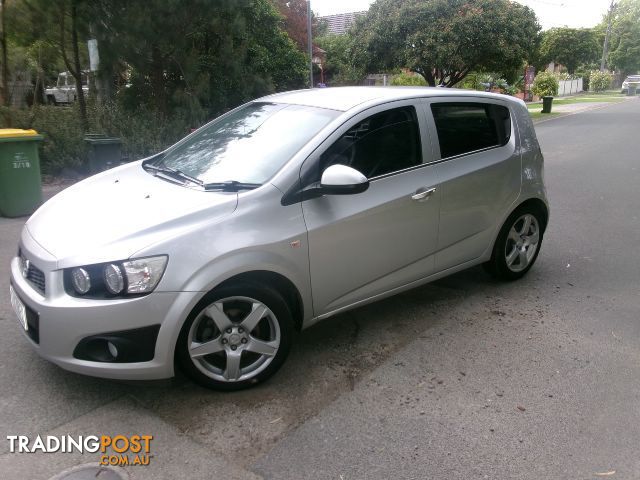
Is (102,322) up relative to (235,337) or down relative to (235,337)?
up

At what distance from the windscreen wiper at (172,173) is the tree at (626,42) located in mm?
85013

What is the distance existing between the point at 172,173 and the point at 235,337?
1.34 m

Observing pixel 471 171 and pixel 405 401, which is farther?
pixel 471 171

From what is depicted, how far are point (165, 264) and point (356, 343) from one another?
5.32 ft

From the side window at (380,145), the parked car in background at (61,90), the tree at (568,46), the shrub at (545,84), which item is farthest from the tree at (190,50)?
the tree at (568,46)

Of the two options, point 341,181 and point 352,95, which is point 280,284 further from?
point 352,95

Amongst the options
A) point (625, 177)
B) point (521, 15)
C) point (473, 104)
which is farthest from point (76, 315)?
point (521, 15)

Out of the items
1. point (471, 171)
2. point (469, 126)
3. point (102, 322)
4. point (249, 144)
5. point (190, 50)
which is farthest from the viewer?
point (190, 50)

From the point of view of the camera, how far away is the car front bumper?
9.25 ft

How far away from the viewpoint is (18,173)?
22.8 ft

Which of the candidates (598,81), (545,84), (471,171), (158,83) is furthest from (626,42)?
(471,171)

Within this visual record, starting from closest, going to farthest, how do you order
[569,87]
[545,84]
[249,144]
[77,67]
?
[249,144] < [77,67] < [545,84] < [569,87]

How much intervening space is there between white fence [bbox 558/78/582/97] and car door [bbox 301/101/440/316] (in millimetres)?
54583

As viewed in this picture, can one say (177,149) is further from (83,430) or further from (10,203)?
(10,203)
